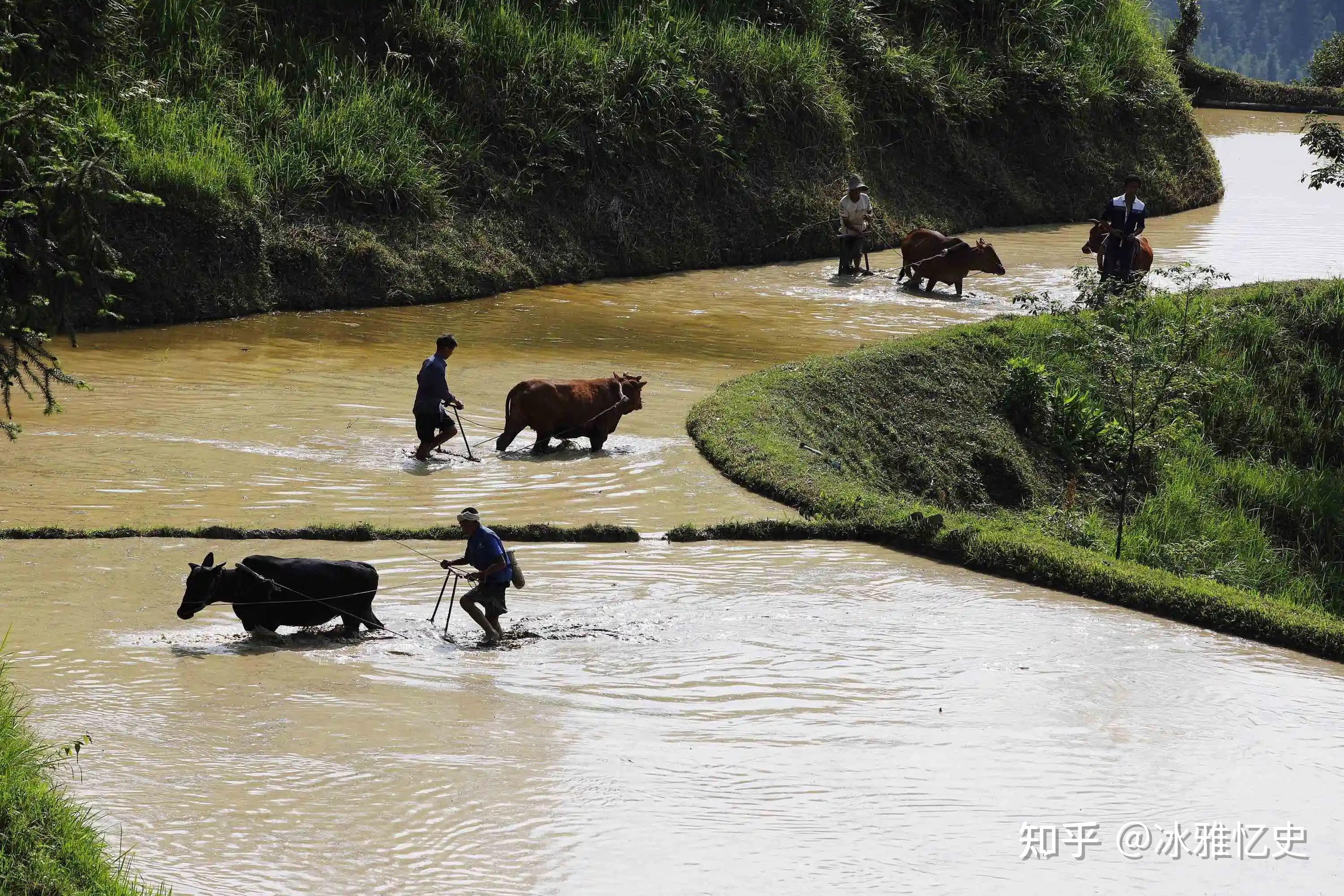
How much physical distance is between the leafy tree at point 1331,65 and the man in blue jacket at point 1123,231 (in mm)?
28118

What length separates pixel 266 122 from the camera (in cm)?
2370

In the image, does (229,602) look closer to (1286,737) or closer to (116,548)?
(116,548)

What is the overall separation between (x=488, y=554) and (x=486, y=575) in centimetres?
18

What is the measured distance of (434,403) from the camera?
14.4 meters

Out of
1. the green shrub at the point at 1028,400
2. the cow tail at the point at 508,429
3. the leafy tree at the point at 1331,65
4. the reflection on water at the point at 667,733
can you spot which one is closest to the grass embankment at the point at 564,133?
the cow tail at the point at 508,429

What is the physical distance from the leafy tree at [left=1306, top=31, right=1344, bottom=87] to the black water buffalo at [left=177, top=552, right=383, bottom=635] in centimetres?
4289

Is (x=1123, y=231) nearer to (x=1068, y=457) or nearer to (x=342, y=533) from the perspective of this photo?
(x=1068, y=457)

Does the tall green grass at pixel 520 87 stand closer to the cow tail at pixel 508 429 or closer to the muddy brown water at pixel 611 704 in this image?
the muddy brown water at pixel 611 704

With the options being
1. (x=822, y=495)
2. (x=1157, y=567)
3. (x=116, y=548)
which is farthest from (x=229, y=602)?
(x=1157, y=567)

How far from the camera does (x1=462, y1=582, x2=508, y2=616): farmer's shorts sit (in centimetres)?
1001

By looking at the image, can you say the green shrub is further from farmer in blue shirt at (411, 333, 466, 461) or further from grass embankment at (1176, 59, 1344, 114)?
grass embankment at (1176, 59, 1344, 114)

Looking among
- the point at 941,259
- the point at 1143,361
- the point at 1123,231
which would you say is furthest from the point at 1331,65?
the point at 1143,361

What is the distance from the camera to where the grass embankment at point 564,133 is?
22.0 metres

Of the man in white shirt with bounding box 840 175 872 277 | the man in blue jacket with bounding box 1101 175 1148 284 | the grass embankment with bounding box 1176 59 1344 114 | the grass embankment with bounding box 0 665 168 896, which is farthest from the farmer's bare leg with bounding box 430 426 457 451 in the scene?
the grass embankment with bounding box 1176 59 1344 114
